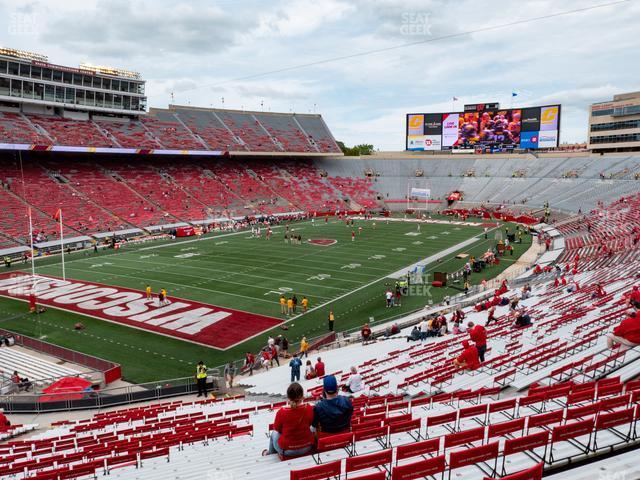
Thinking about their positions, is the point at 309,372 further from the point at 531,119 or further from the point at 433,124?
the point at 433,124

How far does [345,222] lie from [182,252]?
23519 millimetres

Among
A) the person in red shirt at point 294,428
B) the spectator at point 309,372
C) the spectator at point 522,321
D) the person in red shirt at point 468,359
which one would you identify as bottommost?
the spectator at point 309,372

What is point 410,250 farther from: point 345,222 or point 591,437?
point 591,437

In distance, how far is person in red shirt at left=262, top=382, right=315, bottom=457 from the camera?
5.18 metres

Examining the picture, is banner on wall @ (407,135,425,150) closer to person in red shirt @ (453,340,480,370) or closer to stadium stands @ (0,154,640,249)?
stadium stands @ (0,154,640,249)

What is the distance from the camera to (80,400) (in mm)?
14102

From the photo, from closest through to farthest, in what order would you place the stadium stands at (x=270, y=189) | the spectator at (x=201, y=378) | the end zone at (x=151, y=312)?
the spectator at (x=201, y=378)
the end zone at (x=151, y=312)
the stadium stands at (x=270, y=189)

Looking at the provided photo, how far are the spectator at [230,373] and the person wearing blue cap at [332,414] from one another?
34.8 feet

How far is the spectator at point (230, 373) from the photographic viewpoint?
15453 mm

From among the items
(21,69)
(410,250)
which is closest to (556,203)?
(410,250)

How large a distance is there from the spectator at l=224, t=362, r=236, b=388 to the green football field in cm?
125

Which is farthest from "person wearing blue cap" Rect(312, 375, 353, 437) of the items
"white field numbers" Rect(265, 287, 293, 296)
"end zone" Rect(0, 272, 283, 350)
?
"white field numbers" Rect(265, 287, 293, 296)

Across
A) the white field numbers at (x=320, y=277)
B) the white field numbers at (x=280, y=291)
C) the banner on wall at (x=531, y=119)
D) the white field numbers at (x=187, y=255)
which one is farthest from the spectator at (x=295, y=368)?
the banner on wall at (x=531, y=119)

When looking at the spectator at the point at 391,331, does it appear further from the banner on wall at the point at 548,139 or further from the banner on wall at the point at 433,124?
the banner on wall at the point at 433,124
